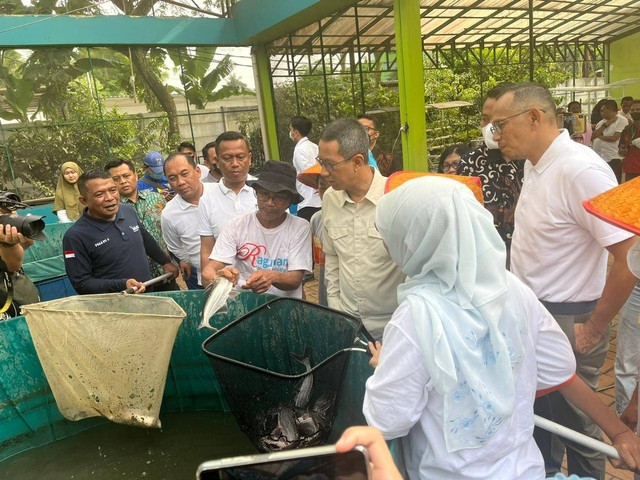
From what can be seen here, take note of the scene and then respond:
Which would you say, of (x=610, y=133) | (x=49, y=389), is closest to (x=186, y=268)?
(x=49, y=389)

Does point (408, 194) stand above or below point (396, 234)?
above

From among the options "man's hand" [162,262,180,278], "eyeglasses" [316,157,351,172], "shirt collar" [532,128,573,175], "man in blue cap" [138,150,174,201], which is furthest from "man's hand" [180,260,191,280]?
"shirt collar" [532,128,573,175]

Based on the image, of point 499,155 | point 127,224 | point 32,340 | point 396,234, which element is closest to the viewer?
point 396,234

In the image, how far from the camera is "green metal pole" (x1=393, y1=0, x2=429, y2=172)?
19.3ft

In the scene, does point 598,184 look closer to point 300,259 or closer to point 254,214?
point 300,259

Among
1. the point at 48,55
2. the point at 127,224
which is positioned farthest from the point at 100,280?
the point at 48,55

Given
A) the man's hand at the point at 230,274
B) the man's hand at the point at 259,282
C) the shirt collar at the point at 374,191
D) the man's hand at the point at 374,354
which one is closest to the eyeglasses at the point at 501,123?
the shirt collar at the point at 374,191

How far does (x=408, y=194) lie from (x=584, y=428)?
1539mm

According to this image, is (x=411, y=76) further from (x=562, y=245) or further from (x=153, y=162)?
(x=562, y=245)

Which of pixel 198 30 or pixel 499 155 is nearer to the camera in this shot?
pixel 499 155

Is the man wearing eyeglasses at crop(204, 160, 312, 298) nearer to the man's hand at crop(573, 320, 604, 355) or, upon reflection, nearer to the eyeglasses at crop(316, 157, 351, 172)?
the eyeglasses at crop(316, 157, 351, 172)

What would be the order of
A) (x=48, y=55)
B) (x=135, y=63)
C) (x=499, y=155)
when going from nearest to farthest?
(x=499, y=155)
(x=48, y=55)
(x=135, y=63)

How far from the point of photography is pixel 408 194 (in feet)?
4.20

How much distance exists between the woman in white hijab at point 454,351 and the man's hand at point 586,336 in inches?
31.1
